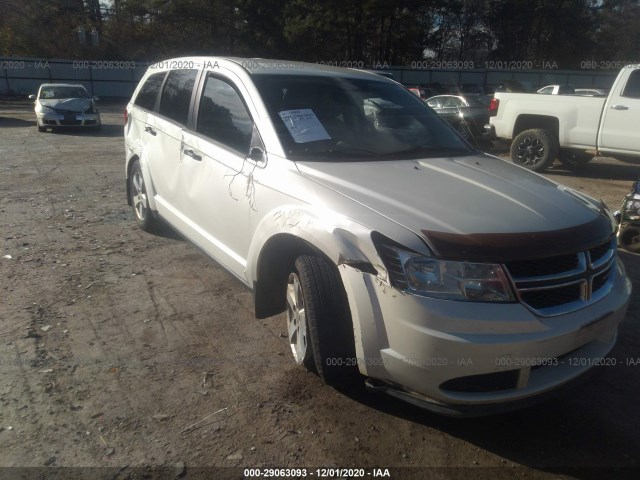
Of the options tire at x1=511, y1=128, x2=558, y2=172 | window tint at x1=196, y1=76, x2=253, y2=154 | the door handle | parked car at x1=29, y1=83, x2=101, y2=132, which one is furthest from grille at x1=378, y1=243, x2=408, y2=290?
parked car at x1=29, y1=83, x2=101, y2=132

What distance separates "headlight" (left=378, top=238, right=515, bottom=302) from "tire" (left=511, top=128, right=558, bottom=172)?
28.6 ft

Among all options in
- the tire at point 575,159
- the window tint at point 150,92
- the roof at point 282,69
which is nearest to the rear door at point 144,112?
the window tint at point 150,92

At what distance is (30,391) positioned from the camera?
10.1 ft

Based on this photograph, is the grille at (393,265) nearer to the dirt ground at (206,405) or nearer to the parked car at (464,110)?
the dirt ground at (206,405)

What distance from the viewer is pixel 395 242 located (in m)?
2.49

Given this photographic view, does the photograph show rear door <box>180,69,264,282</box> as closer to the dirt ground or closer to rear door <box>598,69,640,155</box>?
the dirt ground

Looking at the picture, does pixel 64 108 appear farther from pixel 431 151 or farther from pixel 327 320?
pixel 327 320

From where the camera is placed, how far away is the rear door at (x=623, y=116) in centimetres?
920

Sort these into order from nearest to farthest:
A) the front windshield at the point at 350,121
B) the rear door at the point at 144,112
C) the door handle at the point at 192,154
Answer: the front windshield at the point at 350,121
the door handle at the point at 192,154
the rear door at the point at 144,112

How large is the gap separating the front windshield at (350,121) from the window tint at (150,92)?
199 cm

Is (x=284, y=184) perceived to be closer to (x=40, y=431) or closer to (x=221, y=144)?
(x=221, y=144)

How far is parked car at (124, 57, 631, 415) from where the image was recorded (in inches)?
96.0

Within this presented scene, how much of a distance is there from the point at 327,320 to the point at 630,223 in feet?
14.1

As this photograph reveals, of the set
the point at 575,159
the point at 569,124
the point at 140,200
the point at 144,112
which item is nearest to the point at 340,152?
the point at 144,112
